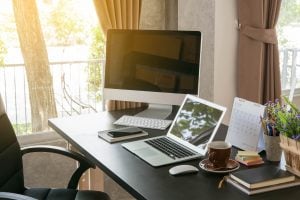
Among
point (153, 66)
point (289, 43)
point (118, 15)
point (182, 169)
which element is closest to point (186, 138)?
point (182, 169)

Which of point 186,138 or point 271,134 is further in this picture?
point 186,138

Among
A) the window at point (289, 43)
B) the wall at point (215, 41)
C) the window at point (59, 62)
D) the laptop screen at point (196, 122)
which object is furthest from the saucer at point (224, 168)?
the window at point (289, 43)

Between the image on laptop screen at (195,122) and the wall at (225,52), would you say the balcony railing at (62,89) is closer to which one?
the wall at (225,52)

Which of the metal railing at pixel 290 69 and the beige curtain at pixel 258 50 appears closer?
the beige curtain at pixel 258 50

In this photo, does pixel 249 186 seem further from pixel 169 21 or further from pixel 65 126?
pixel 169 21

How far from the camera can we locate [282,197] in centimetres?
141

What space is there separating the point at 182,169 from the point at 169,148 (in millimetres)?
263

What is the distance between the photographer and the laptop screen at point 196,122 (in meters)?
1.82

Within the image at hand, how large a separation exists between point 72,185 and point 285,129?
3.53ft

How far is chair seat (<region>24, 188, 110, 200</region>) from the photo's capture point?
75.6 inches

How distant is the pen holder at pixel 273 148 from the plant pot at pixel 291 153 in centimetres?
9

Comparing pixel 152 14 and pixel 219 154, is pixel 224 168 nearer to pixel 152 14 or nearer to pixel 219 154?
pixel 219 154

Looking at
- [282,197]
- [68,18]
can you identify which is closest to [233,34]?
[68,18]

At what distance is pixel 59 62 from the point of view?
3.00 m
